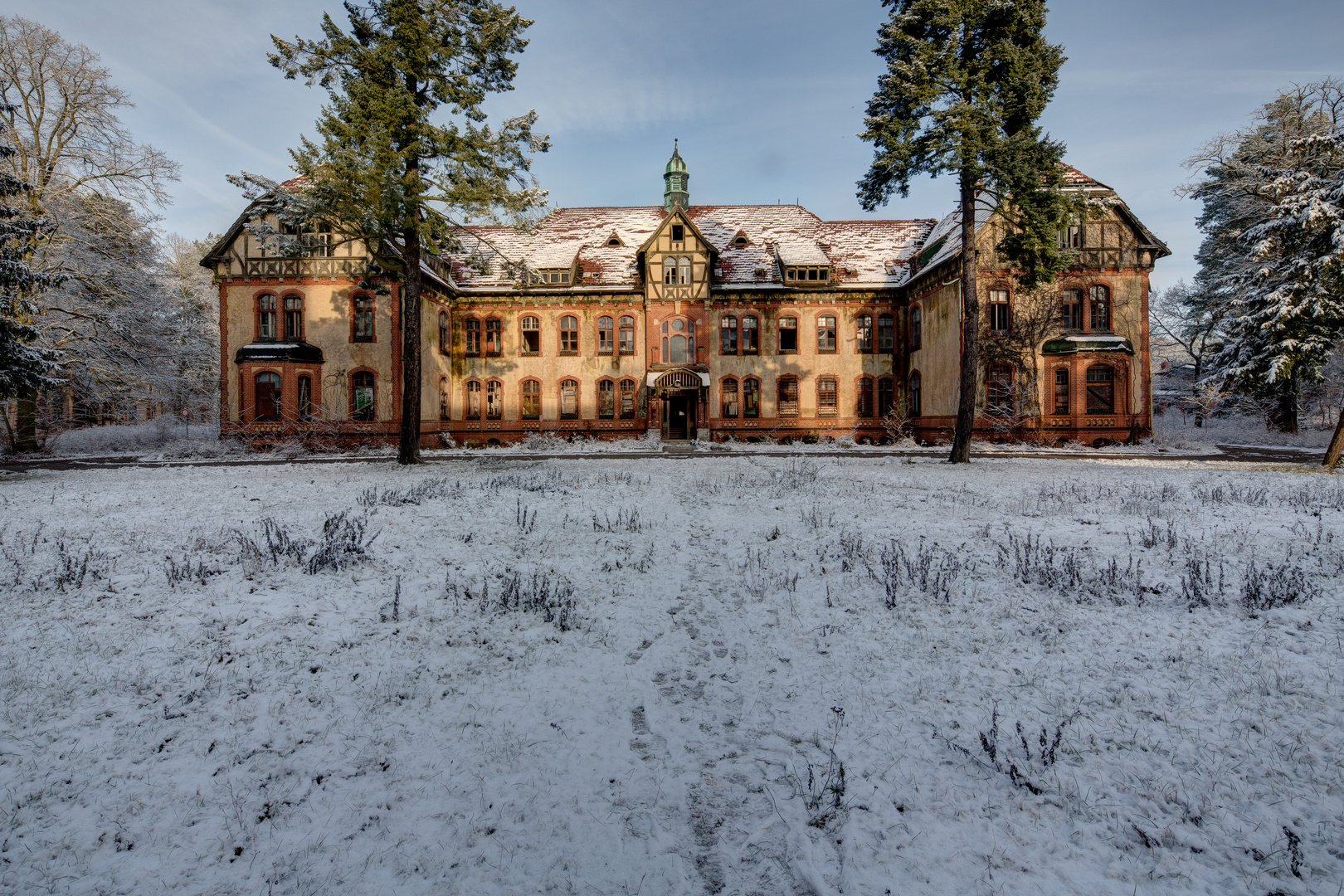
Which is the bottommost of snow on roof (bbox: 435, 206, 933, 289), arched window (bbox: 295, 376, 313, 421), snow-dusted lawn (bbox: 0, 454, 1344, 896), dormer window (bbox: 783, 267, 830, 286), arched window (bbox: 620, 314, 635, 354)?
snow-dusted lawn (bbox: 0, 454, 1344, 896)

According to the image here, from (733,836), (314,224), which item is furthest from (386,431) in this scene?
(733,836)

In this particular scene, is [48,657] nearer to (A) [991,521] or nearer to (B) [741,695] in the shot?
(B) [741,695]

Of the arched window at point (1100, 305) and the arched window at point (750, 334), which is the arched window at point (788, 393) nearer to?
the arched window at point (750, 334)

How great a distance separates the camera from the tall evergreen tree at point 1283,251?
44.7ft

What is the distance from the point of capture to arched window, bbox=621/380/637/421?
94.7ft

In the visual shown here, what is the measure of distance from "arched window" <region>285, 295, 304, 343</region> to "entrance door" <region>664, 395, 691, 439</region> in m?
17.3

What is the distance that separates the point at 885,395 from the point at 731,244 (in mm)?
11925

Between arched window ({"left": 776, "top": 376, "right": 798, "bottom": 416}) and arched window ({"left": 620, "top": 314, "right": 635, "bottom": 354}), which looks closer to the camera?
arched window ({"left": 620, "top": 314, "right": 635, "bottom": 354})

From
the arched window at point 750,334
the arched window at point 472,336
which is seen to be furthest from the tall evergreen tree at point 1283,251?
the arched window at point 472,336

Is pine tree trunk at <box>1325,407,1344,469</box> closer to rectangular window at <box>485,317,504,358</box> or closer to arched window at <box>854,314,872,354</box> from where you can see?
arched window at <box>854,314,872,354</box>

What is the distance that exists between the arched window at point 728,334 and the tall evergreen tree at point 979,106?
13142 mm

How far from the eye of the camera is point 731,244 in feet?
102

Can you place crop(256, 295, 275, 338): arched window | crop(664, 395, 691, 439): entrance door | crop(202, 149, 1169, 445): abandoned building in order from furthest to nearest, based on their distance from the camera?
crop(664, 395, 691, 439): entrance door
crop(256, 295, 275, 338): arched window
crop(202, 149, 1169, 445): abandoned building

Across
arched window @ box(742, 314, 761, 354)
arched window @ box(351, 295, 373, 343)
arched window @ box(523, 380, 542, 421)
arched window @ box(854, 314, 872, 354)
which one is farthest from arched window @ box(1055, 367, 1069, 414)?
arched window @ box(351, 295, 373, 343)
